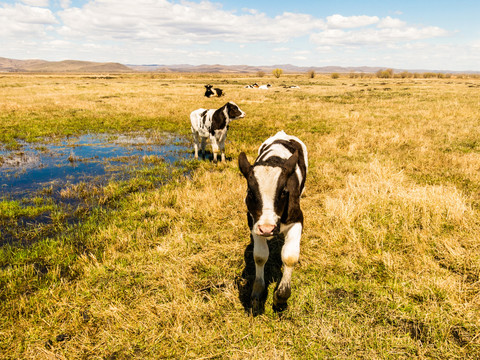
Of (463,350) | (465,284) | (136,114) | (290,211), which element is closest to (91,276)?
(290,211)

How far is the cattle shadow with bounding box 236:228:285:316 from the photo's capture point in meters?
3.79

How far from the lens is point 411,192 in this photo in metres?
5.88

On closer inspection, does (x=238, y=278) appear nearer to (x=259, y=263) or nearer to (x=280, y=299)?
(x=259, y=263)

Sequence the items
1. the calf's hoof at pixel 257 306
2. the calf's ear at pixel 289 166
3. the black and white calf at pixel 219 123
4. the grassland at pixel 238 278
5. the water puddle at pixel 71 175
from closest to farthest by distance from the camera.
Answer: the grassland at pixel 238 278
the calf's ear at pixel 289 166
the calf's hoof at pixel 257 306
the water puddle at pixel 71 175
the black and white calf at pixel 219 123

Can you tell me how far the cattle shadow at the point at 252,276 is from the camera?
12.5ft

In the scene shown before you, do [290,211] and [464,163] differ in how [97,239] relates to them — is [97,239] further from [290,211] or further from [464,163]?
[464,163]

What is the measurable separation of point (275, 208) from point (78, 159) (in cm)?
1018

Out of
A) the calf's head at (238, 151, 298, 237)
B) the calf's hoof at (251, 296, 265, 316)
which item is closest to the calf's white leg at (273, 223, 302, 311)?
the calf's hoof at (251, 296, 265, 316)

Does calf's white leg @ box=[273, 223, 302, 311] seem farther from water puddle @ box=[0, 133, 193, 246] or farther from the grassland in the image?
water puddle @ box=[0, 133, 193, 246]

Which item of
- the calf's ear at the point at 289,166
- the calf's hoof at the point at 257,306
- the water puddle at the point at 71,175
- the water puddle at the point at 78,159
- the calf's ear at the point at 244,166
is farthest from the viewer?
the water puddle at the point at 78,159

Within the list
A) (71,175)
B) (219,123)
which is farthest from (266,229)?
(71,175)

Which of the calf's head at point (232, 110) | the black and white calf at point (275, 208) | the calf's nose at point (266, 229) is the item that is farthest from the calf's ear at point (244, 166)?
the calf's head at point (232, 110)

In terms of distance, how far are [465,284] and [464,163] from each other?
6.57 metres

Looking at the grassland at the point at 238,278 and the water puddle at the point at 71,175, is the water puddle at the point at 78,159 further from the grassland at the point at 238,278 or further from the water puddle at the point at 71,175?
the grassland at the point at 238,278
